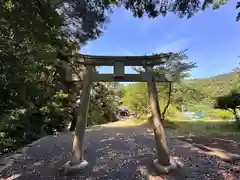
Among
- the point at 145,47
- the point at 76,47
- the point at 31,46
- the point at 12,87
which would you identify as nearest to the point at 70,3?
the point at 31,46

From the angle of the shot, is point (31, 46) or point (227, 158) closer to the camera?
point (31, 46)

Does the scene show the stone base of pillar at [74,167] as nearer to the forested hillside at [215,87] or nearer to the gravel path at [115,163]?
the gravel path at [115,163]

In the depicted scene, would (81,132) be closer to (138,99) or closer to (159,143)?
(159,143)

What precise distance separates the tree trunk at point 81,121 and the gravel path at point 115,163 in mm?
353

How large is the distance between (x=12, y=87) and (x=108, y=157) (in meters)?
2.69

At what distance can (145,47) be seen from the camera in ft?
41.6

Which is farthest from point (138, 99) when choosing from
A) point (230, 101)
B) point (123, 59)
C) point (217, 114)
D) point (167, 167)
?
point (217, 114)

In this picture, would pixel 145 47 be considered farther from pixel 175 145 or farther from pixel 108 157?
pixel 108 157

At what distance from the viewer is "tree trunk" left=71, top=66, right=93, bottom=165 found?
16.6ft

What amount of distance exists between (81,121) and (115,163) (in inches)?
46.4

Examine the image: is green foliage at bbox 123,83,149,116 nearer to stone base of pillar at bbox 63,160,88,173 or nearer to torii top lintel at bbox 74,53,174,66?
torii top lintel at bbox 74,53,174,66

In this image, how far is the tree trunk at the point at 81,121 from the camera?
200 inches

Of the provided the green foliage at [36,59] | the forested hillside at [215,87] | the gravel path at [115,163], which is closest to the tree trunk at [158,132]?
the gravel path at [115,163]

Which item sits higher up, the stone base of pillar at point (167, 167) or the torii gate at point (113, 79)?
the torii gate at point (113, 79)
